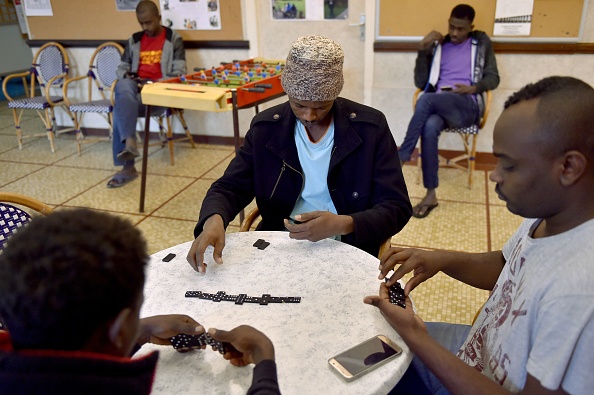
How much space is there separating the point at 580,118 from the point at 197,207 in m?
3.07

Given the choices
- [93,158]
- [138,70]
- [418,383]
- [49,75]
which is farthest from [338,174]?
[49,75]

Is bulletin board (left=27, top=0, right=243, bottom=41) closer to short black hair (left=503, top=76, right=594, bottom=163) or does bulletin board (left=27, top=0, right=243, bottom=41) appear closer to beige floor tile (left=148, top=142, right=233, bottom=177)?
beige floor tile (left=148, top=142, right=233, bottom=177)

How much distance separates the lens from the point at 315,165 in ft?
5.92

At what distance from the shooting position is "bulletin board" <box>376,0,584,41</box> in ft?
12.1

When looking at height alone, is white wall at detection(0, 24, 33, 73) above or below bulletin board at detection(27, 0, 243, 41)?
below

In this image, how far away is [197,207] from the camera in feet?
12.1

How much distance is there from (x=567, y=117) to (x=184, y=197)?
327 centimetres

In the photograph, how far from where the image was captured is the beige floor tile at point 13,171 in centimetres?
427

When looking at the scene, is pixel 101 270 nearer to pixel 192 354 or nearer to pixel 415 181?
pixel 192 354

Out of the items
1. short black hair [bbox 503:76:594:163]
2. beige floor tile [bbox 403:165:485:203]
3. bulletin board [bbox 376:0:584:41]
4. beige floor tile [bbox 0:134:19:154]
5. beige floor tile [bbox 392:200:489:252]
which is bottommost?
beige floor tile [bbox 392:200:489:252]

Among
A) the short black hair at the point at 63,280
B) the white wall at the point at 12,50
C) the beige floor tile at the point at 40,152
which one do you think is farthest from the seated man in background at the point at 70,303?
the white wall at the point at 12,50

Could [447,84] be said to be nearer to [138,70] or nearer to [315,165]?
[315,165]

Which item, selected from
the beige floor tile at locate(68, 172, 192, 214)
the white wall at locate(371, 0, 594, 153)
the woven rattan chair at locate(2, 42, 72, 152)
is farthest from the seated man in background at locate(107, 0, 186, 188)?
the white wall at locate(371, 0, 594, 153)

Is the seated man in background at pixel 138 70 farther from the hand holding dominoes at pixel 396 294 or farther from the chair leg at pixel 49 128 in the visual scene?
the hand holding dominoes at pixel 396 294
